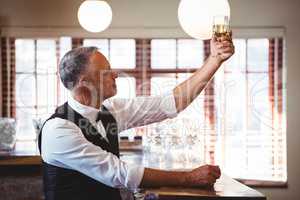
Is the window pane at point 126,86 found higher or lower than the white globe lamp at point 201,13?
lower

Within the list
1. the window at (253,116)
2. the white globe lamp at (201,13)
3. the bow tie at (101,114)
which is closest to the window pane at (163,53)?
the window at (253,116)

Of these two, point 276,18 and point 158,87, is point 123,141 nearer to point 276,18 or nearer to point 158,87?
point 158,87

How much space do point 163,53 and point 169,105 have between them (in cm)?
352

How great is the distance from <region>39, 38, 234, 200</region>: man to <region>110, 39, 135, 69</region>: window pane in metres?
3.48

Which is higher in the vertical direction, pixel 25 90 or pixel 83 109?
pixel 25 90

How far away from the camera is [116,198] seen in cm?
152

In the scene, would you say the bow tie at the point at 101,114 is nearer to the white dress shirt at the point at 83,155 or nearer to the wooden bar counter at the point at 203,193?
the white dress shirt at the point at 83,155

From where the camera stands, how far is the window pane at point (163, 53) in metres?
5.18

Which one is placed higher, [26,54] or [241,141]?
[26,54]

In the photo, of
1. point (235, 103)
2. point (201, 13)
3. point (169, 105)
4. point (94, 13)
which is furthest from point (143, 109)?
point (235, 103)

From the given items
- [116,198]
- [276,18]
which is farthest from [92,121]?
[276,18]

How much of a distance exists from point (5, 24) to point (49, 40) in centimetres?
49

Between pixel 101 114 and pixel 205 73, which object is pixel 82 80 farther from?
pixel 205 73

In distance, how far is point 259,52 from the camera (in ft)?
17.0
